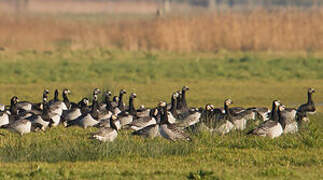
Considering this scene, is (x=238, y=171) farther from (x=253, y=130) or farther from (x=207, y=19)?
(x=207, y=19)

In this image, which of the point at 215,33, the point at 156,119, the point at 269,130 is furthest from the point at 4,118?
the point at 215,33

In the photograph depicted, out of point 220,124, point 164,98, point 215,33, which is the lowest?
point 164,98

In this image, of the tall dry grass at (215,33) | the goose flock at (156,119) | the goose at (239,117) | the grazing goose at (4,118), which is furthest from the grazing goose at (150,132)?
the tall dry grass at (215,33)

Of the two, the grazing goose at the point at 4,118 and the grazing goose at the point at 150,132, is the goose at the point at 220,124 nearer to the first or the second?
the grazing goose at the point at 150,132

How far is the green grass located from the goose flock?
277mm

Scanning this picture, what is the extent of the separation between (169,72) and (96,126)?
50.7ft

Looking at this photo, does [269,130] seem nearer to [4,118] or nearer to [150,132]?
[150,132]

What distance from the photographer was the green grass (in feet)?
37.5

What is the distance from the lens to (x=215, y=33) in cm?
3850

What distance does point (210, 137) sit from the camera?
14.4 m

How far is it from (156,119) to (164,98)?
7047 millimetres

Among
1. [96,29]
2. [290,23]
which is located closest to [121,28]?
[96,29]

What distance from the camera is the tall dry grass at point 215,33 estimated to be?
37.3 meters

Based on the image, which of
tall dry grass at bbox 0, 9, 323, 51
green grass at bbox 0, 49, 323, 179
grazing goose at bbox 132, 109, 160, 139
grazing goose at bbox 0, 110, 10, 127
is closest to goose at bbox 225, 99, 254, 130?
green grass at bbox 0, 49, 323, 179
